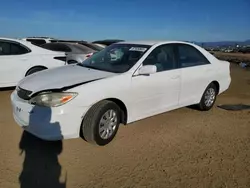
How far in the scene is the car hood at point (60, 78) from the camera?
388cm

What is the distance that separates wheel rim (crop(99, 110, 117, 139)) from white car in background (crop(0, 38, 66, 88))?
13.1ft

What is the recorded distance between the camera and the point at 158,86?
15.3 ft

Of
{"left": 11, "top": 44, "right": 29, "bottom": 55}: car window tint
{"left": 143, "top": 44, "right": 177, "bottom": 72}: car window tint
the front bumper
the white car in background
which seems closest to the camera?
the front bumper

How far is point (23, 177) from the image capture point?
3186 millimetres

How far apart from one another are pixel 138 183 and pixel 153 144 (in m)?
1.16

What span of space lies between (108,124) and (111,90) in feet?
1.68

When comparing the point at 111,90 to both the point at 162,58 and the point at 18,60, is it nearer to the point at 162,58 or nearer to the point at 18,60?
the point at 162,58

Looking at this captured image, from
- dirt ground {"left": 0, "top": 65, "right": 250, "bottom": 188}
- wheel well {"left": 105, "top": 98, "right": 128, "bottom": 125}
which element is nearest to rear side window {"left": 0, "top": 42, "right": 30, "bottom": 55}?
dirt ground {"left": 0, "top": 65, "right": 250, "bottom": 188}

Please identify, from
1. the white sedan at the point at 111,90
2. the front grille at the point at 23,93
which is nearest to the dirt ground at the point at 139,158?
the white sedan at the point at 111,90

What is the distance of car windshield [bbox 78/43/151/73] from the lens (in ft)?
15.0

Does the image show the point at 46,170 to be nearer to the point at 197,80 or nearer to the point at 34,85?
the point at 34,85

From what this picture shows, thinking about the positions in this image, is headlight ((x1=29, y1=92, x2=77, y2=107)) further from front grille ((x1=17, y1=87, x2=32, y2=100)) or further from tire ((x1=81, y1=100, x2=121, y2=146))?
tire ((x1=81, y1=100, x2=121, y2=146))

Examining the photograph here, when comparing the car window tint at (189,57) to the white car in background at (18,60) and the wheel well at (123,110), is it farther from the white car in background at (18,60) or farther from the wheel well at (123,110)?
the white car in background at (18,60)

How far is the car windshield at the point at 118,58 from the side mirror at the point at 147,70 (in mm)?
183
